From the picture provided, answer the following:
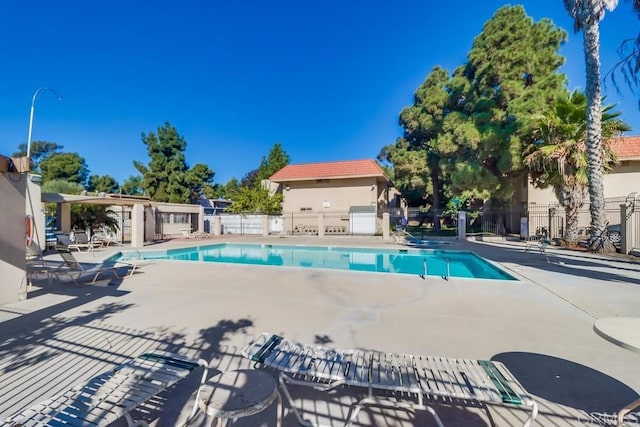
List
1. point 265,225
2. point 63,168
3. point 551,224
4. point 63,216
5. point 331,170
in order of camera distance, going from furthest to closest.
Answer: point 63,168
point 331,170
point 265,225
point 551,224
point 63,216

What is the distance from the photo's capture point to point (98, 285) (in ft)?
22.4

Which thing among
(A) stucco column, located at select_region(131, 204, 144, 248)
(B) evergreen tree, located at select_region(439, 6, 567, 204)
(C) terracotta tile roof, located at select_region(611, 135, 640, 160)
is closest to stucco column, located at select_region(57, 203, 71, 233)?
(A) stucco column, located at select_region(131, 204, 144, 248)

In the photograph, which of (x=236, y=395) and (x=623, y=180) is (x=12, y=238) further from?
(x=623, y=180)

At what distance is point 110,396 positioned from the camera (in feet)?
6.48

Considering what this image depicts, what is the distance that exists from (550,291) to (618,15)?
11.5 meters

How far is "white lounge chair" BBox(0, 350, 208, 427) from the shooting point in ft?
5.72

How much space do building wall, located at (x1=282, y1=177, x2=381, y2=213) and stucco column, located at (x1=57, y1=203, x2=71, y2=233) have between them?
15913 mm

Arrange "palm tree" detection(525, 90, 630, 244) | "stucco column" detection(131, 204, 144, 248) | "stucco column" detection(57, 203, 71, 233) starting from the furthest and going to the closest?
1. "stucco column" detection(131, 204, 144, 248)
2. "stucco column" detection(57, 203, 71, 233)
3. "palm tree" detection(525, 90, 630, 244)

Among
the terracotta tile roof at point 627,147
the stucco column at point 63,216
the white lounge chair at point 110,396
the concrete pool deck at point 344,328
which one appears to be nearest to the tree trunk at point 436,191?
the terracotta tile roof at point 627,147

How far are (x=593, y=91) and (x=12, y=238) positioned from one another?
1781cm

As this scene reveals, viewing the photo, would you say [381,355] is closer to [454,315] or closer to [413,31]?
[454,315]

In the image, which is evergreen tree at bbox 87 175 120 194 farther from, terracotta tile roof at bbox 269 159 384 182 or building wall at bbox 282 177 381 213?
building wall at bbox 282 177 381 213

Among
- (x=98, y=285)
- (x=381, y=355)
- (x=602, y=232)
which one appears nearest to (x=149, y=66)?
(x=98, y=285)

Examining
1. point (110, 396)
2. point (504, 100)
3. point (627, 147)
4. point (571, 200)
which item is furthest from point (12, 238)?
point (627, 147)
